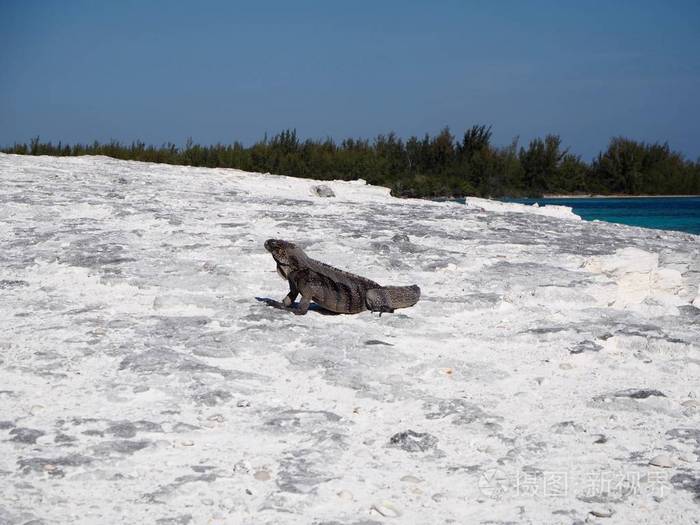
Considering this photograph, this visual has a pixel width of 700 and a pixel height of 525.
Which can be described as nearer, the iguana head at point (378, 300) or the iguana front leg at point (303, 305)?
the iguana front leg at point (303, 305)

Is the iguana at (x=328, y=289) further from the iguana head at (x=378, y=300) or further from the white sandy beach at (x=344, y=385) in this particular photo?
the white sandy beach at (x=344, y=385)

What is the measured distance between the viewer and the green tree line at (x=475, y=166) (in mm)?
44031

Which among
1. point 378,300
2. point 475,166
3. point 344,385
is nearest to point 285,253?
point 378,300

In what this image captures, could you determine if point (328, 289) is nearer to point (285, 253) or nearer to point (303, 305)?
point (303, 305)

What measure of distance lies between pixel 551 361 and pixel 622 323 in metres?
1.09

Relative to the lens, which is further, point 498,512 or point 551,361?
point 551,361

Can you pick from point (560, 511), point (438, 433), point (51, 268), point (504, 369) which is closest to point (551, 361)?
point (504, 369)

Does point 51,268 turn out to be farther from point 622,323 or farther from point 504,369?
point 622,323

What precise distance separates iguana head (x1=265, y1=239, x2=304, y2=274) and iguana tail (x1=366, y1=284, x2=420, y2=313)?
1.85 feet

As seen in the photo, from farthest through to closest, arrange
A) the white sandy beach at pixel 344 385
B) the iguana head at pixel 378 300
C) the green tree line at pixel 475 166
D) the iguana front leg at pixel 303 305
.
→ 1. the green tree line at pixel 475 166
2. the iguana head at pixel 378 300
3. the iguana front leg at pixel 303 305
4. the white sandy beach at pixel 344 385

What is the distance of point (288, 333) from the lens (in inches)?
225

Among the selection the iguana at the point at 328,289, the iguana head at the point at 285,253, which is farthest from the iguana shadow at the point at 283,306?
the iguana head at the point at 285,253

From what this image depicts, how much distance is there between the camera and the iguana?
244 inches

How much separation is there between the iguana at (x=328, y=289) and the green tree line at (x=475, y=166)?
3638 cm
